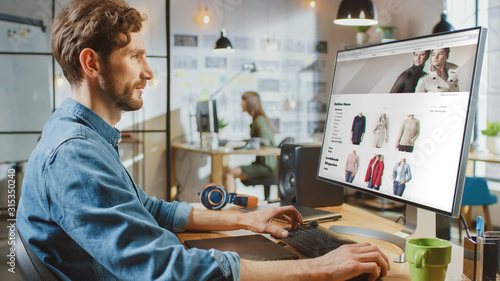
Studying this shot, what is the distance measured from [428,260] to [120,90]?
0.75 m

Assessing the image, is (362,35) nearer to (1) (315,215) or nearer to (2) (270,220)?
(1) (315,215)

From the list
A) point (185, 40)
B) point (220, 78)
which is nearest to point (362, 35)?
point (220, 78)

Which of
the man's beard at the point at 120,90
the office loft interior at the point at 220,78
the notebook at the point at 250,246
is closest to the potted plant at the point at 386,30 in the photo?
the office loft interior at the point at 220,78

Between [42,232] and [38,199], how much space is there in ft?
0.21

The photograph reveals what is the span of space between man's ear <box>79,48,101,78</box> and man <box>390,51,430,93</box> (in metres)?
0.75

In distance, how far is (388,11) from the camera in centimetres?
582

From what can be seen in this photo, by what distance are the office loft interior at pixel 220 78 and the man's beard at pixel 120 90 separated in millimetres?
2649

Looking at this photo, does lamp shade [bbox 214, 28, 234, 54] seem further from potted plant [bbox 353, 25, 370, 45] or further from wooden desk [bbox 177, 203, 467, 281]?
wooden desk [bbox 177, 203, 467, 281]

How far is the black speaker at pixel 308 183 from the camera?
65.3 inches

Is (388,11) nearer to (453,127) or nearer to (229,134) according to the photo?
(229,134)

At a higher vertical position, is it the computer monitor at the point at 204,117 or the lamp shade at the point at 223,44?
the lamp shade at the point at 223,44

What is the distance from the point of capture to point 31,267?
0.77 metres

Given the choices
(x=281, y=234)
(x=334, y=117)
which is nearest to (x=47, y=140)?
(x=281, y=234)

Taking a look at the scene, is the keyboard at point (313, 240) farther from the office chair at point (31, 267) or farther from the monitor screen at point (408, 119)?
the office chair at point (31, 267)
